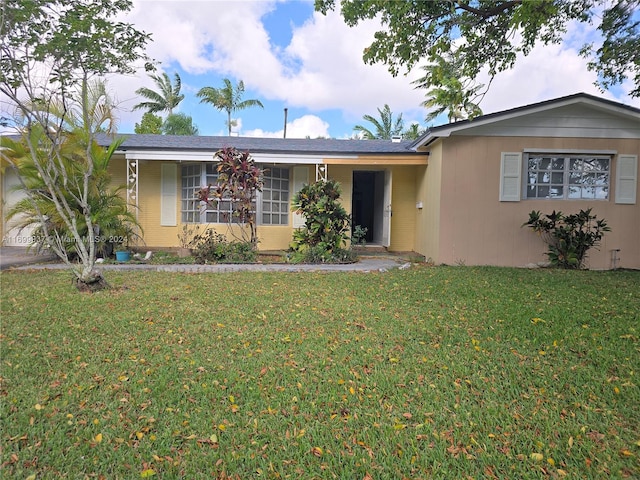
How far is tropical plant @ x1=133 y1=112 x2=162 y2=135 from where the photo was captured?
26.3 meters

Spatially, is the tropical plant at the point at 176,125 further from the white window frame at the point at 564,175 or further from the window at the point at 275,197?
the white window frame at the point at 564,175

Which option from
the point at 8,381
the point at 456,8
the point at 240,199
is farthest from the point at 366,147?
the point at 8,381

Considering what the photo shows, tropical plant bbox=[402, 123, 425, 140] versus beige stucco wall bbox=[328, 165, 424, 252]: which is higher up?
tropical plant bbox=[402, 123, 425, 140]

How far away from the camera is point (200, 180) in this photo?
10.8 metres

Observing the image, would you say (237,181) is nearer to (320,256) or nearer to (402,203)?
(320,256)

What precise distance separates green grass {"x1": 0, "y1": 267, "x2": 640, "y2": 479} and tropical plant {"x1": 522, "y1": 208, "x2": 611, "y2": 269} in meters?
3.20

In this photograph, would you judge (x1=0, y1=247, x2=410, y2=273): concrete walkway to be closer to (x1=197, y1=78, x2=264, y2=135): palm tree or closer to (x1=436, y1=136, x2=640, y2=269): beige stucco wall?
(x1=436, y1=136, x2=640, y2=269): beige stucco wall

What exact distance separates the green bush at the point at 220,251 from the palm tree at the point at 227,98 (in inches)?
808

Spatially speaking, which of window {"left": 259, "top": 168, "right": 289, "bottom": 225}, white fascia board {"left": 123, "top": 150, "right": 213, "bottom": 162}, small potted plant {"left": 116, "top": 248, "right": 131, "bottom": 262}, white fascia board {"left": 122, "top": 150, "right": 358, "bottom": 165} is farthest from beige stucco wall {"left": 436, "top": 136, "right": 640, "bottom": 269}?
small potted plant {"left": 116, "top": 248, "right": 131, "bottom": 262}

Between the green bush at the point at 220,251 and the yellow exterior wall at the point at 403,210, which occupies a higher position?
the yellow exterior wall at the point at 403,210

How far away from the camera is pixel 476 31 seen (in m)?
7.55

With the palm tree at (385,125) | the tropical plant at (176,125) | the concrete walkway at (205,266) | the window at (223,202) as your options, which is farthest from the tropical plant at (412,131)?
the concrete walkway at (205,266)

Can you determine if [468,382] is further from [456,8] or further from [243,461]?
[456,8]

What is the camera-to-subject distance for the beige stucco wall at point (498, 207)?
9.02 metres
